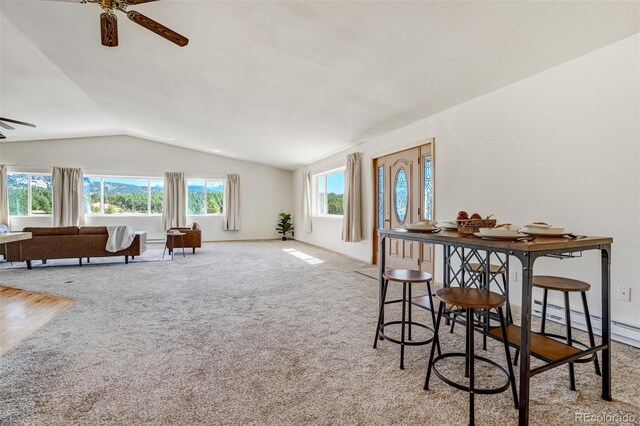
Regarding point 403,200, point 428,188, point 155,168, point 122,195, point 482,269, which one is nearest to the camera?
point 482,269

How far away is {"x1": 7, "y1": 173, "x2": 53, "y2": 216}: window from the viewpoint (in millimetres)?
8297

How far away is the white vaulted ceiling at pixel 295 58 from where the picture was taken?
7.70 ft

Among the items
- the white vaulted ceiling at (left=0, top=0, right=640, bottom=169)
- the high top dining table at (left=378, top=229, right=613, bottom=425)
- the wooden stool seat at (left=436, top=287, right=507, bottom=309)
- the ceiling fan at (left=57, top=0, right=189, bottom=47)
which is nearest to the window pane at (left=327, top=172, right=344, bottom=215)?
the white vaulted ceiling at (left=0, top=0, right=640, bottom=169)

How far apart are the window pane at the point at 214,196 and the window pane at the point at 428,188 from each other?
7178mm

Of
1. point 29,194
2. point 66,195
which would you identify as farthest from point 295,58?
point 29,194

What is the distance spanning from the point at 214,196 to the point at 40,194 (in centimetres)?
440

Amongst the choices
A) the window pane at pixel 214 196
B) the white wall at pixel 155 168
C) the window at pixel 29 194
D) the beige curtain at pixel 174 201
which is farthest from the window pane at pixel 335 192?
the window at pixel 29 194

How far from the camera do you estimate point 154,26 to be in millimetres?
2299

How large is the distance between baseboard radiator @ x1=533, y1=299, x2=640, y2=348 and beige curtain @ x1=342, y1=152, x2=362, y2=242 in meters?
3.37

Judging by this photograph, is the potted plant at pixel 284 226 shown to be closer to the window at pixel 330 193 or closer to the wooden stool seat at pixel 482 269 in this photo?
the window at pixel 330 193

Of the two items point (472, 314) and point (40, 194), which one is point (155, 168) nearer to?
point (40, 194)

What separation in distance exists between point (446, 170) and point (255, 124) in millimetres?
3534

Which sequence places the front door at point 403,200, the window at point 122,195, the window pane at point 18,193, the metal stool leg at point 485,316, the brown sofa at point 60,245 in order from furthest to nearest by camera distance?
the window at point 122,195 → the window pane at point 18,193 → the brown sofa at point 60,245 → the front door at point 403,200 → the metal stool leg at point 485,316

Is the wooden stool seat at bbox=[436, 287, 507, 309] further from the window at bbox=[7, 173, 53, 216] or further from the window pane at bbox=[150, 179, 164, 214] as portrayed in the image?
the window at bbox=[7, 173, 53, 216]
